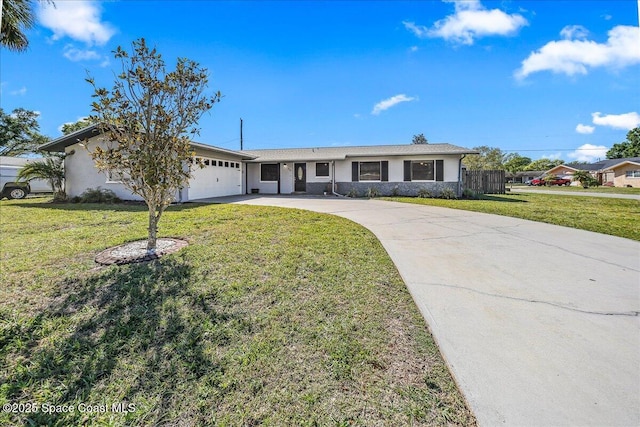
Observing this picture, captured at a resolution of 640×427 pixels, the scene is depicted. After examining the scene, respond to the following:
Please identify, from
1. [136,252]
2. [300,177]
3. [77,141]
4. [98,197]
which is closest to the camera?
[136,252]

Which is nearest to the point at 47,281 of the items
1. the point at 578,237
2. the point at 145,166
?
the point at 145,166

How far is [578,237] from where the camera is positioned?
6004 millimetres

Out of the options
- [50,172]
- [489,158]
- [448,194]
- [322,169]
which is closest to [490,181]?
[448,194]

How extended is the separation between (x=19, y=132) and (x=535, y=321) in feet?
148

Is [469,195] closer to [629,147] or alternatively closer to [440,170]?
[440,170]

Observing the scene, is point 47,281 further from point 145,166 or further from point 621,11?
point 621,11

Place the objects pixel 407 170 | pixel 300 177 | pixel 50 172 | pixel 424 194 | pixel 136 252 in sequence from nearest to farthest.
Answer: pixel 136 252, pixel 50 172, pixel 424 194, pixel 407 170, pixel 300 177

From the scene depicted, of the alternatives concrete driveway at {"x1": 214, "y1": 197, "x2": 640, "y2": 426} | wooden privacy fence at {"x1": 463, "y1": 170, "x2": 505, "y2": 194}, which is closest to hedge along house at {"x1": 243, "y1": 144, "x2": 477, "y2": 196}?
wooden privacy fence at {"x1": 463, "y1": 170, "x2": 505, "y2": 194}

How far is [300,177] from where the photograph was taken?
19.0m

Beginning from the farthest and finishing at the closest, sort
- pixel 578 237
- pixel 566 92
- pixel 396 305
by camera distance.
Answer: pixel 566 92 < pixel 578 237 < pixel 396 305

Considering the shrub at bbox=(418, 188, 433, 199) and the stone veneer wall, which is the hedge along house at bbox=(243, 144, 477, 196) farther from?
the shrub at bbox=(418, 188, 433, 199)

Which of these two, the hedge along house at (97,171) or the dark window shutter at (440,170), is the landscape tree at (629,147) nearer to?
the dark window shutter at (440,170)

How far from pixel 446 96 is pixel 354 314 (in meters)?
23.6

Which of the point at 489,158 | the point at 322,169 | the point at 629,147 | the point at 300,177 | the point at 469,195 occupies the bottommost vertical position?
the point at 469,195
